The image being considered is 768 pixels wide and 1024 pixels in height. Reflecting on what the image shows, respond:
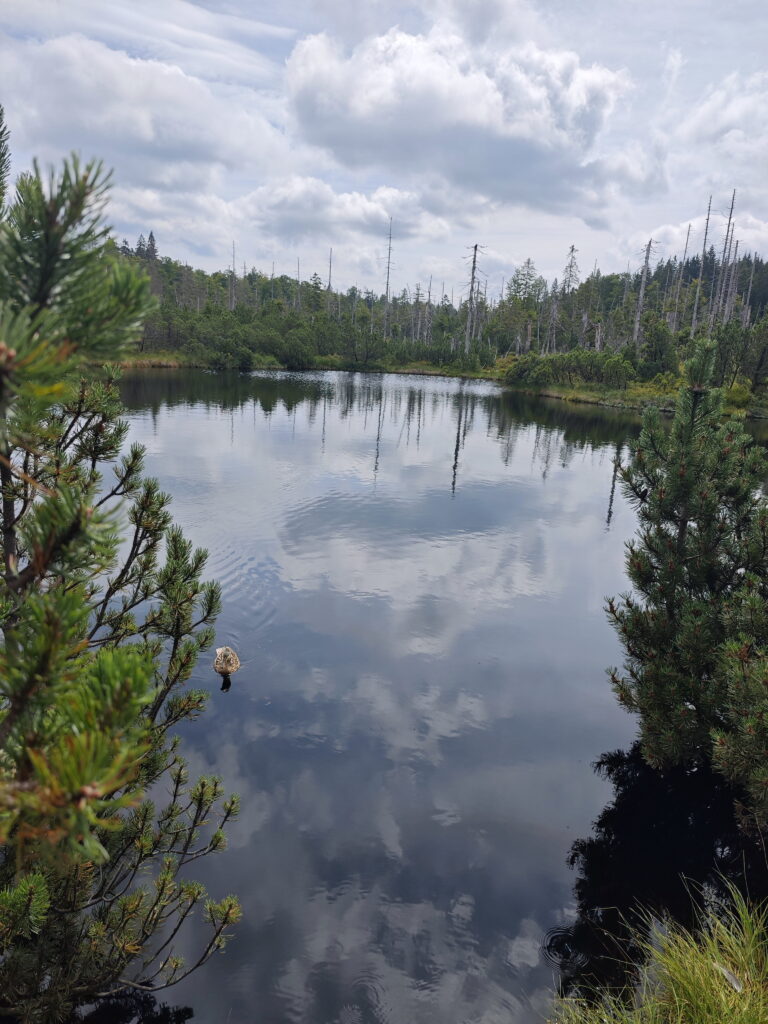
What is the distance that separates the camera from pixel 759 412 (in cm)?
4991

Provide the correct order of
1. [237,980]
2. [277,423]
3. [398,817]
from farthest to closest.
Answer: [277,423] → [398,817] → [237,980]

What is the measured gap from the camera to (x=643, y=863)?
7766mm

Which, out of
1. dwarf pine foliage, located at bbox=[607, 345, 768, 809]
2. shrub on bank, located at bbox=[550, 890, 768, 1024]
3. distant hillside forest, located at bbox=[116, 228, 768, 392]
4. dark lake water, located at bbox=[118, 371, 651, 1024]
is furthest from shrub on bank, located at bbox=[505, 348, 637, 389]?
shrub on bank, located at bbox=[550, 890, 768, 1024]

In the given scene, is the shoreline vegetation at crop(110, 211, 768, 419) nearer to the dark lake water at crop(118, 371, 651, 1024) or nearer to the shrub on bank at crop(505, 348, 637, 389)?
the shrub on bank at crop(505, 348, 637, 389)

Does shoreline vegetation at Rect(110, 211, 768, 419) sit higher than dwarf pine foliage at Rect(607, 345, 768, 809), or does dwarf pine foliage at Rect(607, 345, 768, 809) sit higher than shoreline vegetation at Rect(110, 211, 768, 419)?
shoreline vegetation at Rect(110, 211, 768, 419)

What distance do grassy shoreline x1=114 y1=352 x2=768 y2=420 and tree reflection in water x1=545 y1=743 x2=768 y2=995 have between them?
124ft

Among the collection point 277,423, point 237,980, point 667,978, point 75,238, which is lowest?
point 237,980

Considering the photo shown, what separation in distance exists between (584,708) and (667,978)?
6.47 metres

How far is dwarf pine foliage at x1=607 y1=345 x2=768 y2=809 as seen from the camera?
770 cm

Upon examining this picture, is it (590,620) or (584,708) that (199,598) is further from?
(590,620)

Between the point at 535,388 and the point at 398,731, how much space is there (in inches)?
2542

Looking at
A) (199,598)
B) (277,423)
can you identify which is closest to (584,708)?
(199,598)

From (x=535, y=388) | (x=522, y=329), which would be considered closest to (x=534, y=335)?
(x=522, y=329)

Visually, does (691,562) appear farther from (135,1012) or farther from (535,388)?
(535,388)
